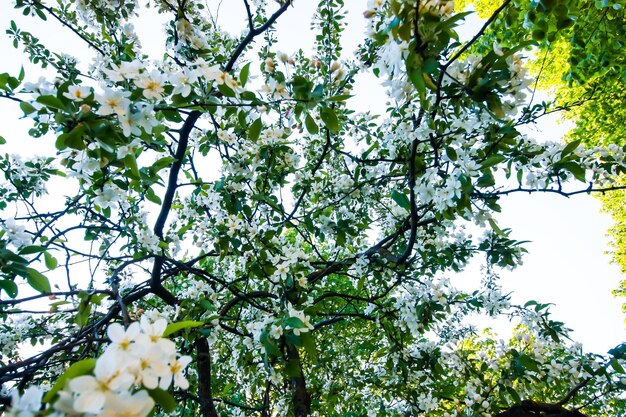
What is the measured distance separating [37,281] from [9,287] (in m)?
0.13

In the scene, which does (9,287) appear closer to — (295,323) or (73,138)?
(73,138)

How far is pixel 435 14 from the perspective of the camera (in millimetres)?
1017

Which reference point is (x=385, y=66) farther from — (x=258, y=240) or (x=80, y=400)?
(x=258, y=240)

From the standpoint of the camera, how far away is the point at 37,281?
4.01 feet

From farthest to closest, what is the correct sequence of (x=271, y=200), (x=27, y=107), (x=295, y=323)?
(x=271, y=200) → (x=295, y=323) → (x=27, y=107)

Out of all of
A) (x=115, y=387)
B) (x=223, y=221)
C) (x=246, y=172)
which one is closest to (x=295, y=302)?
(x=223, y=221)

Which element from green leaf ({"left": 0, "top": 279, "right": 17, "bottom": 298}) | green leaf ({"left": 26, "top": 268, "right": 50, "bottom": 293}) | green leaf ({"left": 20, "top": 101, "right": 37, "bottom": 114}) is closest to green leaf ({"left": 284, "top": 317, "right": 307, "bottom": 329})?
green leaf ({"left": 26, "top": 268, "right": 50, "bottom": 293})

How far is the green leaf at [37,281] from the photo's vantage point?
121 centimetres

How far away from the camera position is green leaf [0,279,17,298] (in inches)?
49.4

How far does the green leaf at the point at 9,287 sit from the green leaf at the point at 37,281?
10cm

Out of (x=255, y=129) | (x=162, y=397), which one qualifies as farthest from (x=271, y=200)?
(x=162, y=397)

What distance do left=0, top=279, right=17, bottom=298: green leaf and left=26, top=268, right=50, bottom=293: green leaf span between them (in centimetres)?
10

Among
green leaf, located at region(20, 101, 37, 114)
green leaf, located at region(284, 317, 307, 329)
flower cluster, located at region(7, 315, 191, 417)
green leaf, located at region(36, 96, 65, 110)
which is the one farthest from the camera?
green leaf, located at region(284, 317, 307, 329)

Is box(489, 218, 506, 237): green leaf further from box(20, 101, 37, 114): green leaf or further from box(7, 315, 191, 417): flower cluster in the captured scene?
box(20, 101, 37, 114): green leaf
